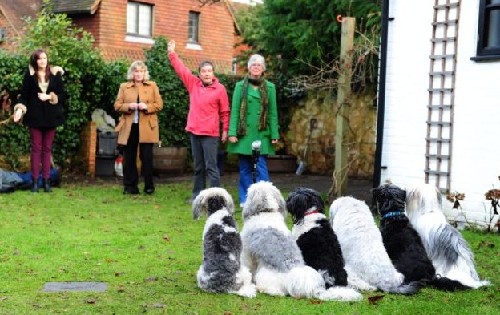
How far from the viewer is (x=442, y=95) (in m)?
11.0

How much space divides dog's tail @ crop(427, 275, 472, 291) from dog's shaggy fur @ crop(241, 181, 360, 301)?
899 mm

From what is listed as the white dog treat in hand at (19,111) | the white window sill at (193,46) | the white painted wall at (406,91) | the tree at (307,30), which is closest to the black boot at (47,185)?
the white dog treat in hand at (19,111)

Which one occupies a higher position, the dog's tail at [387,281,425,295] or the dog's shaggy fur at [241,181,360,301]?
the dog's shaggy fur at [241,181,360,301]

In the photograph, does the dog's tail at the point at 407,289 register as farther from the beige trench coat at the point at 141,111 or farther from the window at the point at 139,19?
the window at the point at 139,19

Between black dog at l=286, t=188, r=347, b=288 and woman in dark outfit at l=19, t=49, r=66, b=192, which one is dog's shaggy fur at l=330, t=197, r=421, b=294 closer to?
black dog at l=286, t=188, r=347, b=288

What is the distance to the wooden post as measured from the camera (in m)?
11.9

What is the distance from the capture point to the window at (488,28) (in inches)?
413

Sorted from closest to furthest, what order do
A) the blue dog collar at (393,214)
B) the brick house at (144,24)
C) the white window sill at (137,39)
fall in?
1. the blue dog collar at (393,214)
2. the brick house at (144,24)
3. the white window sill at (137,39)

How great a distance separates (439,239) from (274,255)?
160 cm

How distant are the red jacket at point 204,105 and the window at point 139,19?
1789cm

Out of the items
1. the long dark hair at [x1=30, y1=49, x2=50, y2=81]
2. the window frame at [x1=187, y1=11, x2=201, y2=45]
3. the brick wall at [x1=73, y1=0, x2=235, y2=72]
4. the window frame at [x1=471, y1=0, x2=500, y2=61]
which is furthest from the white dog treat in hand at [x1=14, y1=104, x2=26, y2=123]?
the window frame at [x1=187, y1=11, x2=201, y2=45]

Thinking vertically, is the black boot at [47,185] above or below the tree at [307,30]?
below

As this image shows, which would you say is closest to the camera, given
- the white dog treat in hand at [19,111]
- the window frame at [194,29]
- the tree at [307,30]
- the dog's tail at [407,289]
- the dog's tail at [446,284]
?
the dog's tail at [407,289]

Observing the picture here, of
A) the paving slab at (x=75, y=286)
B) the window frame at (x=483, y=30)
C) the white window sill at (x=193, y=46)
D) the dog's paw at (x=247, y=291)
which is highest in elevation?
the white window sill at (x=193, y=46)
